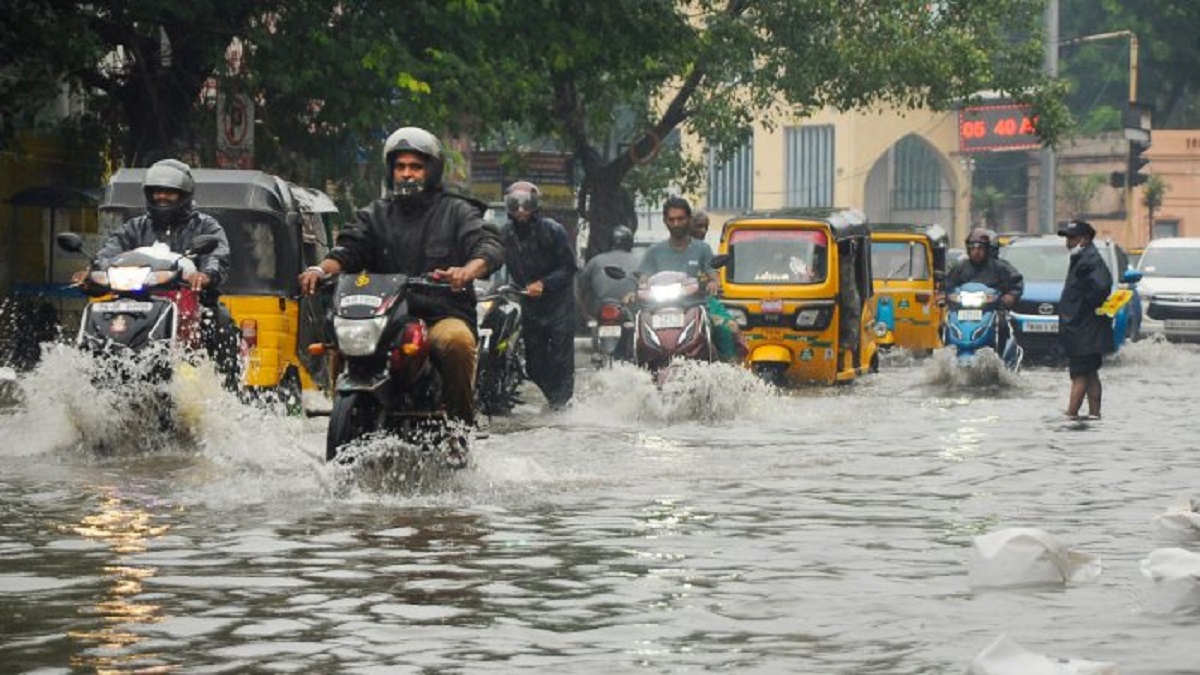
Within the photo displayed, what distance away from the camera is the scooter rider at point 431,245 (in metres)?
12.3

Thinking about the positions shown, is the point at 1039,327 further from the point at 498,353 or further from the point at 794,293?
the point at 498,353

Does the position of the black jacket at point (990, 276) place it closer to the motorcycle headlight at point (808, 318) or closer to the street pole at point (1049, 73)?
the motorcycle headlight at point (808, 318)

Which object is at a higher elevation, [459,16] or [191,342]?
[459,16]

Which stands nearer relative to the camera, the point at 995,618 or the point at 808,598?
the point at 995,618

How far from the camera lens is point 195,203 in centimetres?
1908

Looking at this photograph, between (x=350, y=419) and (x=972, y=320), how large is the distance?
14.7 metres

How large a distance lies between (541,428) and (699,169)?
29031mm

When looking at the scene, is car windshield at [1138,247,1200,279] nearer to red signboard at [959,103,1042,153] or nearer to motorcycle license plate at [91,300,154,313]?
motorcycle license plate at [91,300,154,313]

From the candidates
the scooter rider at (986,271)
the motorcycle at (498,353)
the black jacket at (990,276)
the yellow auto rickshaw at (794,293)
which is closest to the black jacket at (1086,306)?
the motorcycle at (498,353)

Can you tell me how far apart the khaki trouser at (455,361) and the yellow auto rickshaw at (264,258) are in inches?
239

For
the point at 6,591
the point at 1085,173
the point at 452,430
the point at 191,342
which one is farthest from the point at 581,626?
the point at 1085,173

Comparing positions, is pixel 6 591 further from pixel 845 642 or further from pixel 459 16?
pixel 459 16

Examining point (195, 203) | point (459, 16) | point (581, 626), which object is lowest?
point (581, 626)

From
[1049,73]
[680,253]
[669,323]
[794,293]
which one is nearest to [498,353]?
[669,323]
